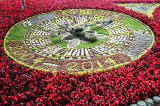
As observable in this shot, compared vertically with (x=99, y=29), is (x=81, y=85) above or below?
below

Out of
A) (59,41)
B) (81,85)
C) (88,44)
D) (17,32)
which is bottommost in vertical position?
(81,85)

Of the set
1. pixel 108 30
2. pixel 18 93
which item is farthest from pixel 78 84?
pixel 108 30

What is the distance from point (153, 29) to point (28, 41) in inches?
210

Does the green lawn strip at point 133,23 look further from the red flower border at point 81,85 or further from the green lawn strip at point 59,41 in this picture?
the green lawn strip at point 59,41

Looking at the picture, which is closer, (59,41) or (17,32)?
(59,41)

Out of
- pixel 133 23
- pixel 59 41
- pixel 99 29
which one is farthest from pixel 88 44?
pixel 133 23

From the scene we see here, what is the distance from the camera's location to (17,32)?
8164 mm

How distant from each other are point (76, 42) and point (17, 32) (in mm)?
2687

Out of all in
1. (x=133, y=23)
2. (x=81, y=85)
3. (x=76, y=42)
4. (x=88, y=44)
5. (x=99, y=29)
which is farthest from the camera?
(x=133, y=23)

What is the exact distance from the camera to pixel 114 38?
7789 millimetres

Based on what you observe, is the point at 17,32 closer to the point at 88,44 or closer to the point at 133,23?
the point at 88,44

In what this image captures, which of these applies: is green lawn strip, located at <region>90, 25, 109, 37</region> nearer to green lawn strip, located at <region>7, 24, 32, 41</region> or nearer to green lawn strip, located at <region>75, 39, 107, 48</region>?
green lawn strip, located at <region>75, 39, 107, 48</region>

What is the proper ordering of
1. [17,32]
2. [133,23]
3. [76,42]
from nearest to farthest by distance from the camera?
[76,42]
[17,32]
[133,23]

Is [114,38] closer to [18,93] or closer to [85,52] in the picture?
[85,52]
